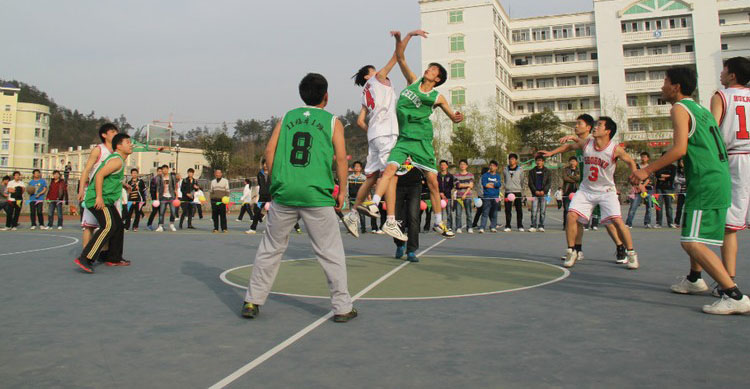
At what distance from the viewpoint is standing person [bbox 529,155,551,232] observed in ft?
50.7

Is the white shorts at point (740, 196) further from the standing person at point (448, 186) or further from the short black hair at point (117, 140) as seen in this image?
the standing person at point (448, 186)

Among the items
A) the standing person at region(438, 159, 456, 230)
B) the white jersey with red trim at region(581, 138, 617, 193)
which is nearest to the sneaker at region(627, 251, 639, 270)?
the white jersey with red trim at region(581, 138, 617, 193)

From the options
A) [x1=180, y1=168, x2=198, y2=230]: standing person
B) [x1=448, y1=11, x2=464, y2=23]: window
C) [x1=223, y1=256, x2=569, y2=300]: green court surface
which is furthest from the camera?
[x1=448, y1=11, x2=464, y2=23]: window

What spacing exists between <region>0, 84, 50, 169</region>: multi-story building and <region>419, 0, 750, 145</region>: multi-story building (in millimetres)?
75914

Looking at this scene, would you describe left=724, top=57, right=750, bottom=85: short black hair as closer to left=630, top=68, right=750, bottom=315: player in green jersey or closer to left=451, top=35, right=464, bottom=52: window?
left=630, top=68, right=750, bottom=315: player in green jersey

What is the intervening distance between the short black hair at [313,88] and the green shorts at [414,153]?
261cm

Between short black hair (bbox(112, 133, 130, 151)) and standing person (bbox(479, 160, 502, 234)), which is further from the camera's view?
standing person (bbox(479, 160, 502, 234))

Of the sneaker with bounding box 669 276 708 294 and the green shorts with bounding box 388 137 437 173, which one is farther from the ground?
the green shorts with bounding box 388 137 437 173

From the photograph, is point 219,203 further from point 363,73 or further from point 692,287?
point 692,287

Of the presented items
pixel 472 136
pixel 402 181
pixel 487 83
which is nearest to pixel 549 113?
pixel 487 83

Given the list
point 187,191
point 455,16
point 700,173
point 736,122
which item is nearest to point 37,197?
point 187,191

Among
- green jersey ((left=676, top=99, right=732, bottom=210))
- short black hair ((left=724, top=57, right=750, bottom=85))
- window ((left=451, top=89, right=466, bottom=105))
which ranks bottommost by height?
green jersey ((left=676, top=99, right=732, bottom=210))

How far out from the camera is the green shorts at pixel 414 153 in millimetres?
7305

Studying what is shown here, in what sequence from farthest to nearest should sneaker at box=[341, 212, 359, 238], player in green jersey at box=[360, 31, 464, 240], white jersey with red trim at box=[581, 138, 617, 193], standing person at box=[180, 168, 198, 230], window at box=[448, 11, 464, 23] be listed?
window at box=[448, 11, 464, 23]
standing person at box=[180, 168, 198, 230]
white jersey with red trim at box=[581, 138, 617, 193]
player in green jersey at box=[360, 31, 464, 240]
sneaker at box=[341, 212, 359, 238]
